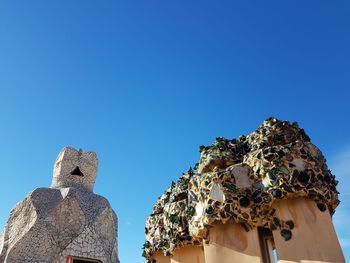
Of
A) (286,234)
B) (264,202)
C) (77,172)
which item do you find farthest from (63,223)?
(286,234)

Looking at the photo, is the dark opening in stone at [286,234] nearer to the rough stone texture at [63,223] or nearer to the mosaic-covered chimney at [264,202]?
the mosaic-covered chimney at [264,202]

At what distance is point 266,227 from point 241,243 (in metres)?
0.28

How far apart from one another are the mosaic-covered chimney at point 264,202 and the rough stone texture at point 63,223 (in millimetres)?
9747

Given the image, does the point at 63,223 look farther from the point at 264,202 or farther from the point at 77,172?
the point at 264,202

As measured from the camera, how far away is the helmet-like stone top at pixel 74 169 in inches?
562

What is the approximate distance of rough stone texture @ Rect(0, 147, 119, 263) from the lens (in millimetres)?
11719

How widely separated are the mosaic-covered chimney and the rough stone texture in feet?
32.0

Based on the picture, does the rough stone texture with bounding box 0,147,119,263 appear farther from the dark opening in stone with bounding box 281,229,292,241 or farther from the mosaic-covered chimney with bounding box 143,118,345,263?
the dark opening in stone with bounding box 281,229,292,241

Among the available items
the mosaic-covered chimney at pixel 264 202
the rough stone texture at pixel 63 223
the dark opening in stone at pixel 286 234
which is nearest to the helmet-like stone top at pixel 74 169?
the rough stone texture at pixel 63 223

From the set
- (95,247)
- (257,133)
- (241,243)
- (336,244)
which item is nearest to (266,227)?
(241,243)

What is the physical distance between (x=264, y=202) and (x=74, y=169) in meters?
12.7

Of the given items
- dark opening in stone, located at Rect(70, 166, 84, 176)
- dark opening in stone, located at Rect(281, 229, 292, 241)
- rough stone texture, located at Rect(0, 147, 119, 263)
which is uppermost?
dark opening in stone, located at Rect(70, 166, 84, 176)

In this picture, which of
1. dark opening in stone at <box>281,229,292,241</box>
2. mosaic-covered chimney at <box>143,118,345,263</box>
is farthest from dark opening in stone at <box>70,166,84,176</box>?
dark opening in stone at <box>281,229,292,241</box>

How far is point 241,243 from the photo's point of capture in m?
3.15
